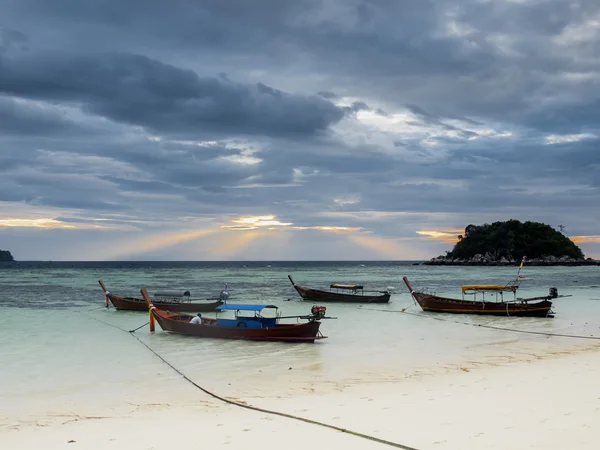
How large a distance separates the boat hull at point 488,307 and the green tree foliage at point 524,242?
153 meters

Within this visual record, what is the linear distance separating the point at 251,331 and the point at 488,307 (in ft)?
→ 62.3

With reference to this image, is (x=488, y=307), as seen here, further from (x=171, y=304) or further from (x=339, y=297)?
(x=171, y=304)

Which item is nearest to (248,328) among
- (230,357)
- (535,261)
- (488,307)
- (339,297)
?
(230,357)

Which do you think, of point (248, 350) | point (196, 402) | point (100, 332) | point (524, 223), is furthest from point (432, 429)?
point (524, 223)

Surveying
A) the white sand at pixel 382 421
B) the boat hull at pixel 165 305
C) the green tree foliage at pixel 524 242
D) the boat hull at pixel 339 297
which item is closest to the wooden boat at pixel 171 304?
the boat hull at pixel 165 305

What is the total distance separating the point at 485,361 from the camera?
1845cm

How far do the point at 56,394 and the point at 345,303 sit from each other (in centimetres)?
3526

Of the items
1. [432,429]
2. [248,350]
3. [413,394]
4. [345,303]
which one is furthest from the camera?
[345,303]

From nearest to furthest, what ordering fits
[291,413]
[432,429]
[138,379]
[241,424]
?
1. [432,429]
2. [241,424]
3. [291,413]
4. [138,379]

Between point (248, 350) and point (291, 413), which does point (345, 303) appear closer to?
point (248, 350)

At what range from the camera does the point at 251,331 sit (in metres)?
23.8

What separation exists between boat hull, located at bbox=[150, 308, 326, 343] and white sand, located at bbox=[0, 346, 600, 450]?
9.16m

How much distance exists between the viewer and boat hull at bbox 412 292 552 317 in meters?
34.1

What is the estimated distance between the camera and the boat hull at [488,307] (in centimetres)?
3409
